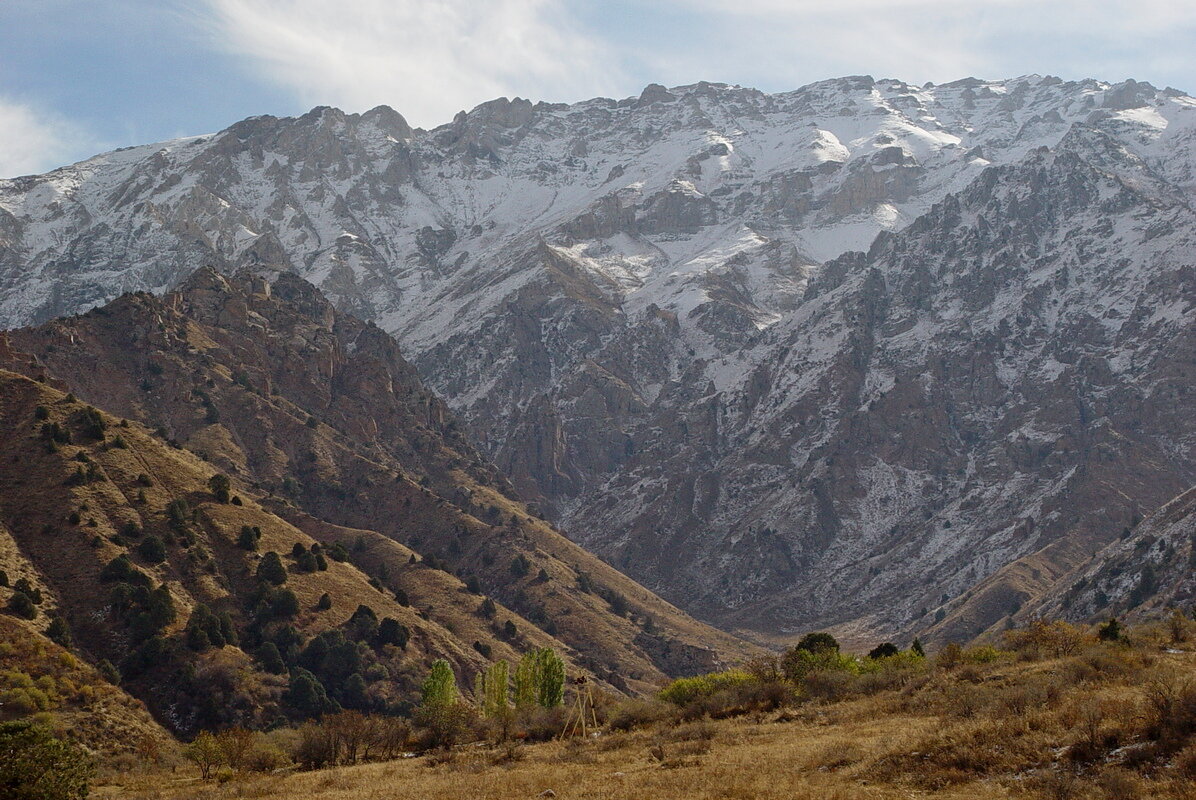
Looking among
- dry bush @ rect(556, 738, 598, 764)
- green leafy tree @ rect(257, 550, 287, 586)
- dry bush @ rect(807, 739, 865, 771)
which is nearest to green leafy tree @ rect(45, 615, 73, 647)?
green leafy tree @ rect(257, 550, 287, 586)

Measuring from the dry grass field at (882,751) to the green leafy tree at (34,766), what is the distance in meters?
6.43

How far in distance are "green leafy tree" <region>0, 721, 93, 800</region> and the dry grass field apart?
6.43 m

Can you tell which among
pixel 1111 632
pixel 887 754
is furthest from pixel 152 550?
pixel 887 754

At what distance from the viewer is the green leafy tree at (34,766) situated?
44.8m

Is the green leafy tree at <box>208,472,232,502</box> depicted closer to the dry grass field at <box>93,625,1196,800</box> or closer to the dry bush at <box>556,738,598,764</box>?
the dry grass field at <box>93,625,1196,800</box>

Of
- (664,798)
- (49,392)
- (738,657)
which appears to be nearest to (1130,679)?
(664,798)

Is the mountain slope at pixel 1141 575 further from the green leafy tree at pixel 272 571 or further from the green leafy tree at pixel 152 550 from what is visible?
the green leafy tree at pixel 152 550

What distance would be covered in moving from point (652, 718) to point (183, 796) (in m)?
28.8

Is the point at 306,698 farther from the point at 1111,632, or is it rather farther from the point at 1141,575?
the point at 1141,575

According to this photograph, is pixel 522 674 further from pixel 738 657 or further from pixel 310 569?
pixel 738 657

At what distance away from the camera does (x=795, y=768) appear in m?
42.0

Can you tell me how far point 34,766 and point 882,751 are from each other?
1371 inches

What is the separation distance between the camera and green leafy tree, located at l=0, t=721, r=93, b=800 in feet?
147

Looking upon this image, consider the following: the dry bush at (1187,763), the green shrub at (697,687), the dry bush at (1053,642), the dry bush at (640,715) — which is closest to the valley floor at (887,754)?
the dry bush at (1187,763)
